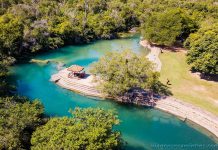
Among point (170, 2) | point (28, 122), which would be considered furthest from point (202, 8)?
point (28, 122)

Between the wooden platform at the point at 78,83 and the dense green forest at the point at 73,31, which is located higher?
the dense green forest at the point at 73,31

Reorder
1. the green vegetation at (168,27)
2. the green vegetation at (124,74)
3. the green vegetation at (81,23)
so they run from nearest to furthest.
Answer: the green vegetation at (124,74)
the green vegetation at (81,23)
the green vegetation at (168,27)

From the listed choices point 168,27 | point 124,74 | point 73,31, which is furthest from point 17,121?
point 168,27

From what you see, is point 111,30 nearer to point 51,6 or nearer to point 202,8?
point 51,6

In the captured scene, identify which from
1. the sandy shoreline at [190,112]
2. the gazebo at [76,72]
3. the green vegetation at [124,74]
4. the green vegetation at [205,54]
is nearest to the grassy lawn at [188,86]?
the sandy shoreline at [190,112]

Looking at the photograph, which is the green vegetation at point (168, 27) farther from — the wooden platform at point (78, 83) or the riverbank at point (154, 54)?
the wooden platform at point (78, 83)

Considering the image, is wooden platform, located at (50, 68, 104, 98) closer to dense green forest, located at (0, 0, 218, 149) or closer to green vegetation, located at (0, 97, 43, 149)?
dense green forest, located at (0, 0, 218, 149)
